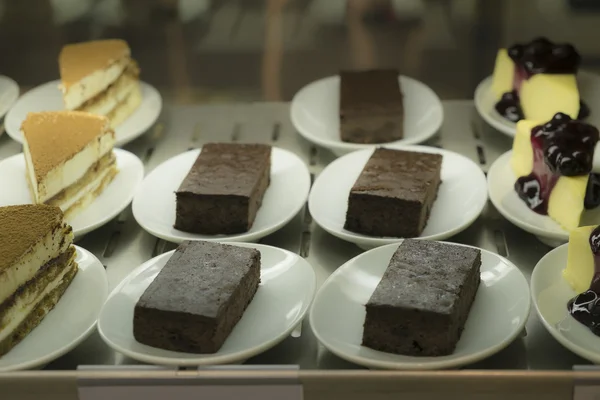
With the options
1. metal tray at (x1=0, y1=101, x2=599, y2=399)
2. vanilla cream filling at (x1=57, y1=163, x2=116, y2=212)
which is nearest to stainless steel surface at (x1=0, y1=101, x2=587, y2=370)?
metal tray at (x1=0, y1=101, x2=599, y2=399)

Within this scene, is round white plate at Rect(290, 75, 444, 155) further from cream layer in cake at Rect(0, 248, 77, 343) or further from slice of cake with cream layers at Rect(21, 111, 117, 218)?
cream layer in cake at Rect(0, 248, 77, 343)

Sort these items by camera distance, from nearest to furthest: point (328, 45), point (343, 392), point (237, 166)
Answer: point (343, 392) < point (237, 166) < point (328, 45)

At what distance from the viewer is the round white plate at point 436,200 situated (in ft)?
5.47

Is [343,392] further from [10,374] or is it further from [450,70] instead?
[450,70]

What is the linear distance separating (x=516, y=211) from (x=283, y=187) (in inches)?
19.6

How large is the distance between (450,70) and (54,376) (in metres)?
1.32

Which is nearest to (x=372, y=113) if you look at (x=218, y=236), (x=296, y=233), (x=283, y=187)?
(x=283, y=187)

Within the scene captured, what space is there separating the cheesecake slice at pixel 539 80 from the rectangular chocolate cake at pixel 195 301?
34.5 inches

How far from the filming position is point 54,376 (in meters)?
1.22

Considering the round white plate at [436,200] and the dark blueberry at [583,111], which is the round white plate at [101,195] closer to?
the round white plate at [436,200]

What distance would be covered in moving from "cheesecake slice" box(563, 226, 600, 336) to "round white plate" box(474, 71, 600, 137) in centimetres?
54

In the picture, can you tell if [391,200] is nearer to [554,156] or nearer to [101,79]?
[554,156]

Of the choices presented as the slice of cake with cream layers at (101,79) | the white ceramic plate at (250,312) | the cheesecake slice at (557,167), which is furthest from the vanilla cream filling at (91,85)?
the cheesecake slice at (557,167)

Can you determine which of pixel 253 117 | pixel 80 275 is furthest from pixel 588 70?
pixel 80 275
